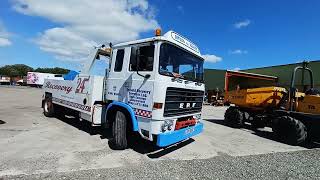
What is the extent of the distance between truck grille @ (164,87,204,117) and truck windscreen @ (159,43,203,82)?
14.8 inches

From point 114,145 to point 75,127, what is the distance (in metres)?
3.59

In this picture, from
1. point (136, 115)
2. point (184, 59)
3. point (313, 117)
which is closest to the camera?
point (136, 115)

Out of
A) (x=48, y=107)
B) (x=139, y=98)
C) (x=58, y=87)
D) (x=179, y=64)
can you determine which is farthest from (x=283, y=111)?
(x=48, y=107)

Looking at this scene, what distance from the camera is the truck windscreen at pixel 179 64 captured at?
7.24 m

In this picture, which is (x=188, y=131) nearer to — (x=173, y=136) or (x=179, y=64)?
(x=173, y=136)

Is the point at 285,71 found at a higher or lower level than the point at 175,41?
higher

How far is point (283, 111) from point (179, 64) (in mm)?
5982

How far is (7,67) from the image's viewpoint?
484ft

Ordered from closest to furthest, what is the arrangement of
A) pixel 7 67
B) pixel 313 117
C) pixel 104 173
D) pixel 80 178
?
pixel 80 178
pixel 104 173
pixel 313 117
pixel 7 67

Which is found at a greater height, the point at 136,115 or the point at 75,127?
the point at 136,115

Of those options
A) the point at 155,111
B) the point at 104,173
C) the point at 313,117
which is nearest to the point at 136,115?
the point at 155,111

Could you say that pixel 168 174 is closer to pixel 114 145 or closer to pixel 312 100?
pixel 114 145

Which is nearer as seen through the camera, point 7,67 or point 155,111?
point 155,111

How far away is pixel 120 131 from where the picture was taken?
7.90 m
